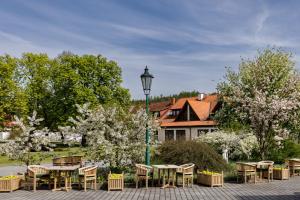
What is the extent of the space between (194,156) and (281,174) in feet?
13.5

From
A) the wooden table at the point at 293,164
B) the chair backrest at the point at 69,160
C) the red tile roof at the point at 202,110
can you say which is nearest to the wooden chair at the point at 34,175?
the chair backrest at the point at 69,160

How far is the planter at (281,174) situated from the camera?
18292 mm

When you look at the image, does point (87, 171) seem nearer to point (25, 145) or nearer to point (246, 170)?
A: point (25, 145)

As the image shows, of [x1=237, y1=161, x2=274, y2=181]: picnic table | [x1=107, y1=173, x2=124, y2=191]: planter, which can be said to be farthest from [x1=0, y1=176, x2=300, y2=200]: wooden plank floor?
[x1=237, y1=161, x2=274, y2=181]: picnic table

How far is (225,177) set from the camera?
18.2 m

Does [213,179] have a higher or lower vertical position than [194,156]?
lower

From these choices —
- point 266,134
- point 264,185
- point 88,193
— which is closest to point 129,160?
point 88,193

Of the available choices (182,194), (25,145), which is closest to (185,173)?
(182,194)

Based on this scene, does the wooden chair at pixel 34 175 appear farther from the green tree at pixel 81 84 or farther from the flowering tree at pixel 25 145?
the green tree at pixel 81 84

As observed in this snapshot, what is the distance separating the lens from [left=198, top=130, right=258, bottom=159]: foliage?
26.5m

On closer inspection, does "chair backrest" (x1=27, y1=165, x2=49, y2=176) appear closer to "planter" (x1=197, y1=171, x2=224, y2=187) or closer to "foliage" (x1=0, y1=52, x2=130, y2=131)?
"planter" (x1=197, y1=171, x2=224, y2=187)

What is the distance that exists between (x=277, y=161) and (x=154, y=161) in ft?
34.3

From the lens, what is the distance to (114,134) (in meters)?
17.3

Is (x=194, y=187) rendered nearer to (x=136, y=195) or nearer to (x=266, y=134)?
(x=136, y=195)
